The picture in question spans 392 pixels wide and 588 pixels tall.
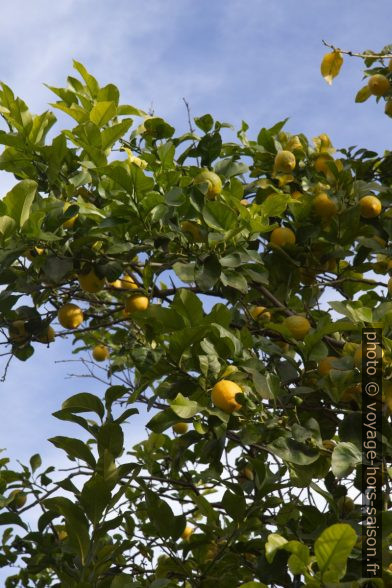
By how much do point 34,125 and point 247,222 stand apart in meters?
0.73

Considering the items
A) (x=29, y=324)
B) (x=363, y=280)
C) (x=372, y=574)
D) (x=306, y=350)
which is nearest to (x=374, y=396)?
(x=306, y=350)

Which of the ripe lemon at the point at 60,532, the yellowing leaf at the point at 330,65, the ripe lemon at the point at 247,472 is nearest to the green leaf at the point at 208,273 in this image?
the ripe lemon at the point at 247,472

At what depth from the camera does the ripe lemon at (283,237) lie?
2668 millimetres

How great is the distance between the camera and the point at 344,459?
187 cm

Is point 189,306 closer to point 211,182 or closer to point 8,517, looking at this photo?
point 211,182

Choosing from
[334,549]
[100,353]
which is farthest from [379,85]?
[334,549]

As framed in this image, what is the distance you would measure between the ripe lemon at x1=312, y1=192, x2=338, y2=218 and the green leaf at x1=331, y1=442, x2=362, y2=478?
1.07 m

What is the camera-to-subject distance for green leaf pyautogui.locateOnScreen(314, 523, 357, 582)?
4.72ft

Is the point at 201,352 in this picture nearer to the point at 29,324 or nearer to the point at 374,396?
the point at 374,396

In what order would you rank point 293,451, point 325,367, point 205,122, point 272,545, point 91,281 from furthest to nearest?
point 205,122, point 91,281, point 325,367, point 293,451, point 272,545

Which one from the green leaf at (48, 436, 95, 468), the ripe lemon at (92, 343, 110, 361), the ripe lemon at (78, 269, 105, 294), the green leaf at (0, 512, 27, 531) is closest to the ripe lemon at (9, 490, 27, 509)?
the green leaf at (0, 512, 27, 531)

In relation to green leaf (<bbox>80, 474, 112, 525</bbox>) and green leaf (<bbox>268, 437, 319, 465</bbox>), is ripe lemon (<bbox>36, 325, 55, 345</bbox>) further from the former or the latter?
green leaf (<bbox>268, 437, 319, 465</bbox>)

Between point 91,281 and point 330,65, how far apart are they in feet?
4.95

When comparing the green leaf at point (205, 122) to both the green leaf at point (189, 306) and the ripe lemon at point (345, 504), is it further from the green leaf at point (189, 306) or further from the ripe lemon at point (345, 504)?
the ripe lemon at point (345, 504)
